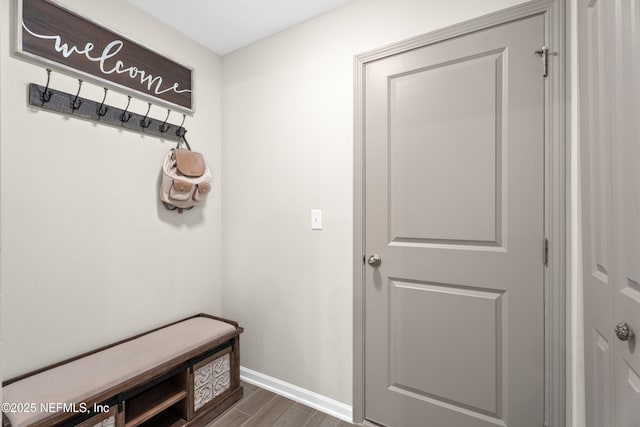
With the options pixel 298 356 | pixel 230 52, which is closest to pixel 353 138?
pixel 230 52

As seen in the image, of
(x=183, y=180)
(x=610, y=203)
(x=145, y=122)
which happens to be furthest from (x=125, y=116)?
(x=610, y=203)

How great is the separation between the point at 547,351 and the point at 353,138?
4.54 ft

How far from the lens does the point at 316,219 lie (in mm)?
1966

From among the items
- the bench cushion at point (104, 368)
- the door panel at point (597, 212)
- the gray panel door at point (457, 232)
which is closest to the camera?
the door panel at point (597, 212)

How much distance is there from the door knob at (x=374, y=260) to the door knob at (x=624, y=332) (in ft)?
3.27

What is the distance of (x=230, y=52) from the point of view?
236cm

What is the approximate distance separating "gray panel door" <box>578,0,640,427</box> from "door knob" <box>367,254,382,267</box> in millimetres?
883

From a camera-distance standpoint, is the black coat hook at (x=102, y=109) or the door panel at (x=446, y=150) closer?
Answer: the door panel at (x=446, y=150)

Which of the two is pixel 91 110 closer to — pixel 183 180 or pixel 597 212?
pixel 183 180

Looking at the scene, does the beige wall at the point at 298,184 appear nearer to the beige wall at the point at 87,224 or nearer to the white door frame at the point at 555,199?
the beige wall at the point at 87,224

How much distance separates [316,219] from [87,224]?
127 cm

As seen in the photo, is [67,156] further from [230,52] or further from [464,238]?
[464,238]

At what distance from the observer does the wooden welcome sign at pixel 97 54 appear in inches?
57.8

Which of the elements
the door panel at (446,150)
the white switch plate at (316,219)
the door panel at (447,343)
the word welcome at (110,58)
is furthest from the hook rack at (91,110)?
the door panel at (447,343)
